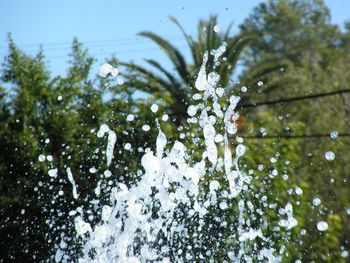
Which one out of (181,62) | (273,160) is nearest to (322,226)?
(273,160)

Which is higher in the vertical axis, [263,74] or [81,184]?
[263,74]

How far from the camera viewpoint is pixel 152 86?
11.9 m

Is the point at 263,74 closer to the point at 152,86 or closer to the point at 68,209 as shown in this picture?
the point at 152,86

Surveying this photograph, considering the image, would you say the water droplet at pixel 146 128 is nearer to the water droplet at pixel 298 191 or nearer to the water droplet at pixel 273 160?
the water droplet at pixel 273 160

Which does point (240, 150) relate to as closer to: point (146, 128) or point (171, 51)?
point (146, 128)

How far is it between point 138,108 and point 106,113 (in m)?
0.54

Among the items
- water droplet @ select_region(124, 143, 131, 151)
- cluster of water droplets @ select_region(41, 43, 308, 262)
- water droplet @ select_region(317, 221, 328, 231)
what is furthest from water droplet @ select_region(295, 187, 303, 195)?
water droplet @ select_region(124, 143, 131, 151)

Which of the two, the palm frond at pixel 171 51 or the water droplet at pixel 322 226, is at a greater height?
the palm frond at pixel 171 51

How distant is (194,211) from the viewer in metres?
6.59

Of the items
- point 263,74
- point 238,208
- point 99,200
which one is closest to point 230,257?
point 238,208

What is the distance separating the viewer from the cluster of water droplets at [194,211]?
5625 millimetres

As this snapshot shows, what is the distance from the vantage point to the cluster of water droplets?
5.62 meters

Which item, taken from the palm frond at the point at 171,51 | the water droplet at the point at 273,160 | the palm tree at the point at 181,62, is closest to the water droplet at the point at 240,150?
the water droplet at the point at 273,160

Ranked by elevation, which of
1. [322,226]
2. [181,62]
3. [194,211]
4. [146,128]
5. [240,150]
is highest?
[181,62]
